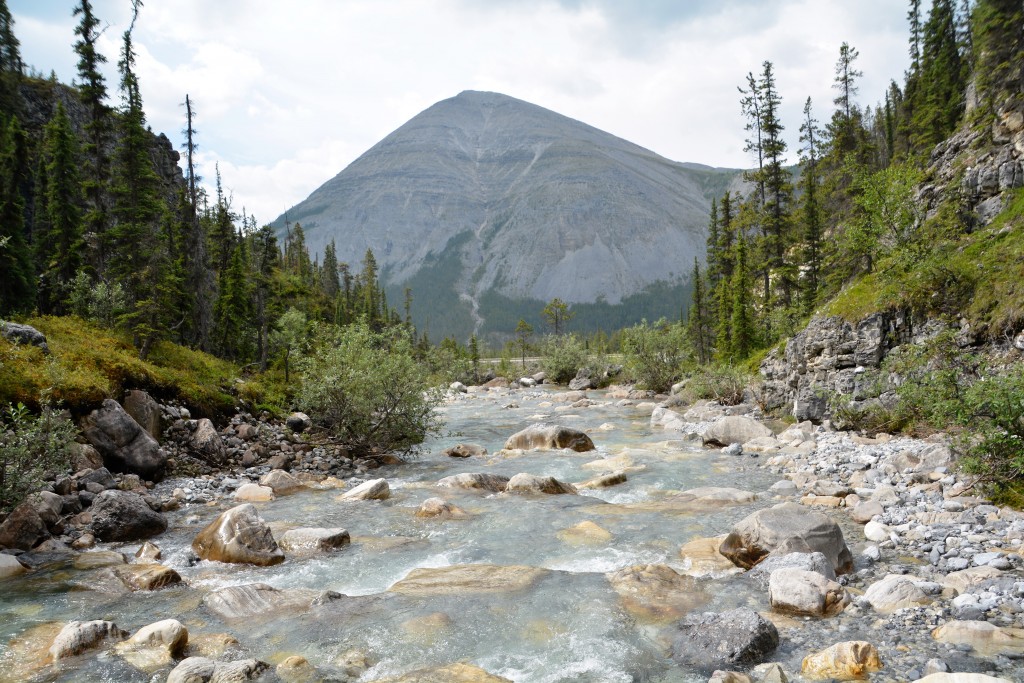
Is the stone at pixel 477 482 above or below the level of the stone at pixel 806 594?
below

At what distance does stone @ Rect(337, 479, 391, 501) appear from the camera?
15852 mm

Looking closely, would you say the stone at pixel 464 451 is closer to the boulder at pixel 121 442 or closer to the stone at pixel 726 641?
the boulder at pixel 121 442

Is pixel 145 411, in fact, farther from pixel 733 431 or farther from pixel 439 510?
pixel 733 431

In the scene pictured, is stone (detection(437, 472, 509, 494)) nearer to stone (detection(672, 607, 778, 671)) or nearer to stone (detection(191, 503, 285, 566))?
stone (detection(191, 503, 285, 566))

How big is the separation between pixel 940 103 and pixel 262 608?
2346 inches

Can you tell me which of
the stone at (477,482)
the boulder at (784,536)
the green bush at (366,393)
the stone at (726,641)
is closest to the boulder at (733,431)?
the stone at (477,482)

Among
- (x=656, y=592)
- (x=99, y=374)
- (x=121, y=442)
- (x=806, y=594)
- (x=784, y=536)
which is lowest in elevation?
(x=656, y=592)

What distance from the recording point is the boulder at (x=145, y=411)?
1697 cm

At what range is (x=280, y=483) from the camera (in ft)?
55.2

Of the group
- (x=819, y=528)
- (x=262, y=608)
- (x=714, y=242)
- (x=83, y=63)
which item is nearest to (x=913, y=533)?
(x=819, y=528)

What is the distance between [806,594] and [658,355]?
41.1 m

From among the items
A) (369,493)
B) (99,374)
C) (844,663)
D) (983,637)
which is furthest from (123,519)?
(983,637)

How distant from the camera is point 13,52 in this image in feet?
179

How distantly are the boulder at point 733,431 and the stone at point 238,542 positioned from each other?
17809mm
